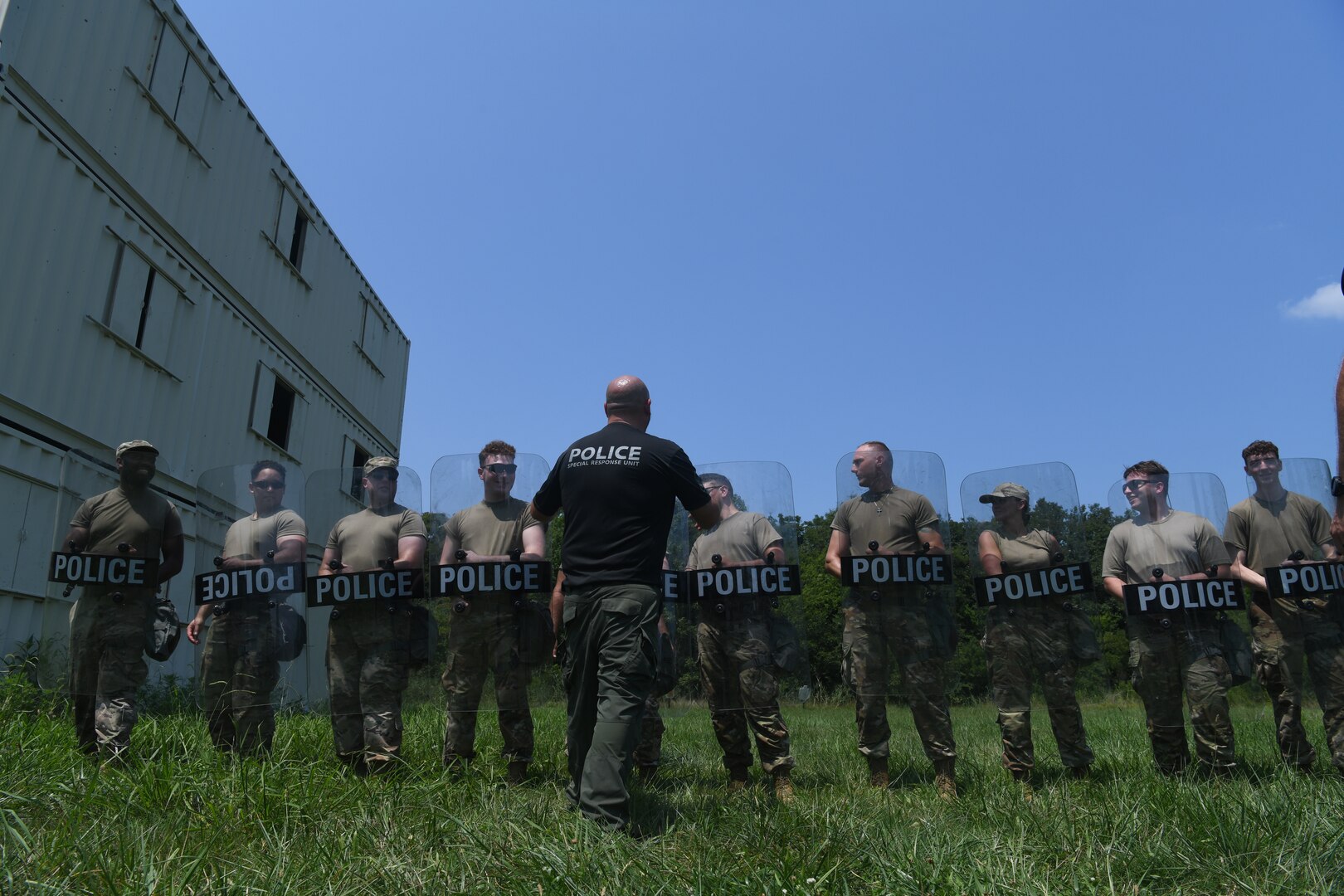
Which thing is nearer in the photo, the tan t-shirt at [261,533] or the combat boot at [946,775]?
the combat boot at [946,775]

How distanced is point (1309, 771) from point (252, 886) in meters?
5.76

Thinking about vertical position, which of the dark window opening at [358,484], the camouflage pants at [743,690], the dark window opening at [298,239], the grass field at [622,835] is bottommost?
the grass field at [622,835]

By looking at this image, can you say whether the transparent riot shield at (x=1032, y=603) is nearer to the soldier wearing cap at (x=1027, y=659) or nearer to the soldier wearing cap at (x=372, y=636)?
the soldier wearing cap at (x=1027, y=659)

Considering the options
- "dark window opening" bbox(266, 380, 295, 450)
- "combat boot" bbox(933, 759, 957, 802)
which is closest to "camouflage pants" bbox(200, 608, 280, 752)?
"combat boot" bbox(933, 759, 957, 802)

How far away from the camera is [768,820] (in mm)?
Result: 3268

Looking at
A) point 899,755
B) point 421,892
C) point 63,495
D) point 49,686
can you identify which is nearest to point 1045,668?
point 899,755

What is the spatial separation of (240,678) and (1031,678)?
188 inches

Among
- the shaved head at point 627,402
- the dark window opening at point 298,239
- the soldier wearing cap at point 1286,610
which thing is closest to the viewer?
the shaved head at point 627,402

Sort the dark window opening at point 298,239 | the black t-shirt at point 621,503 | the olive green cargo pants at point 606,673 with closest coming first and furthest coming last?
1. the olive green cargo pants at point 606,673
2. the black t-shirt at point 621,503
3. the dark window opening at point 298,239

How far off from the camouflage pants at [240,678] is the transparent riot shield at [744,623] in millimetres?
2447

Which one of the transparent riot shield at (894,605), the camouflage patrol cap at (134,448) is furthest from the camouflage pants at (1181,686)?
the camouflage patrol cap at (134,448)

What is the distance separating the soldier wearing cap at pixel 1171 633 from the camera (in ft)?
16.2

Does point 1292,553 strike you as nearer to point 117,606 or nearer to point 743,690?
point 743,690

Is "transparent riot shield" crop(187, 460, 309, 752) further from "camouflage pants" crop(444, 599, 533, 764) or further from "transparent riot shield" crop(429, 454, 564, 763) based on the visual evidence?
"camouflage pants" crop(444, 599, 533, 764)
